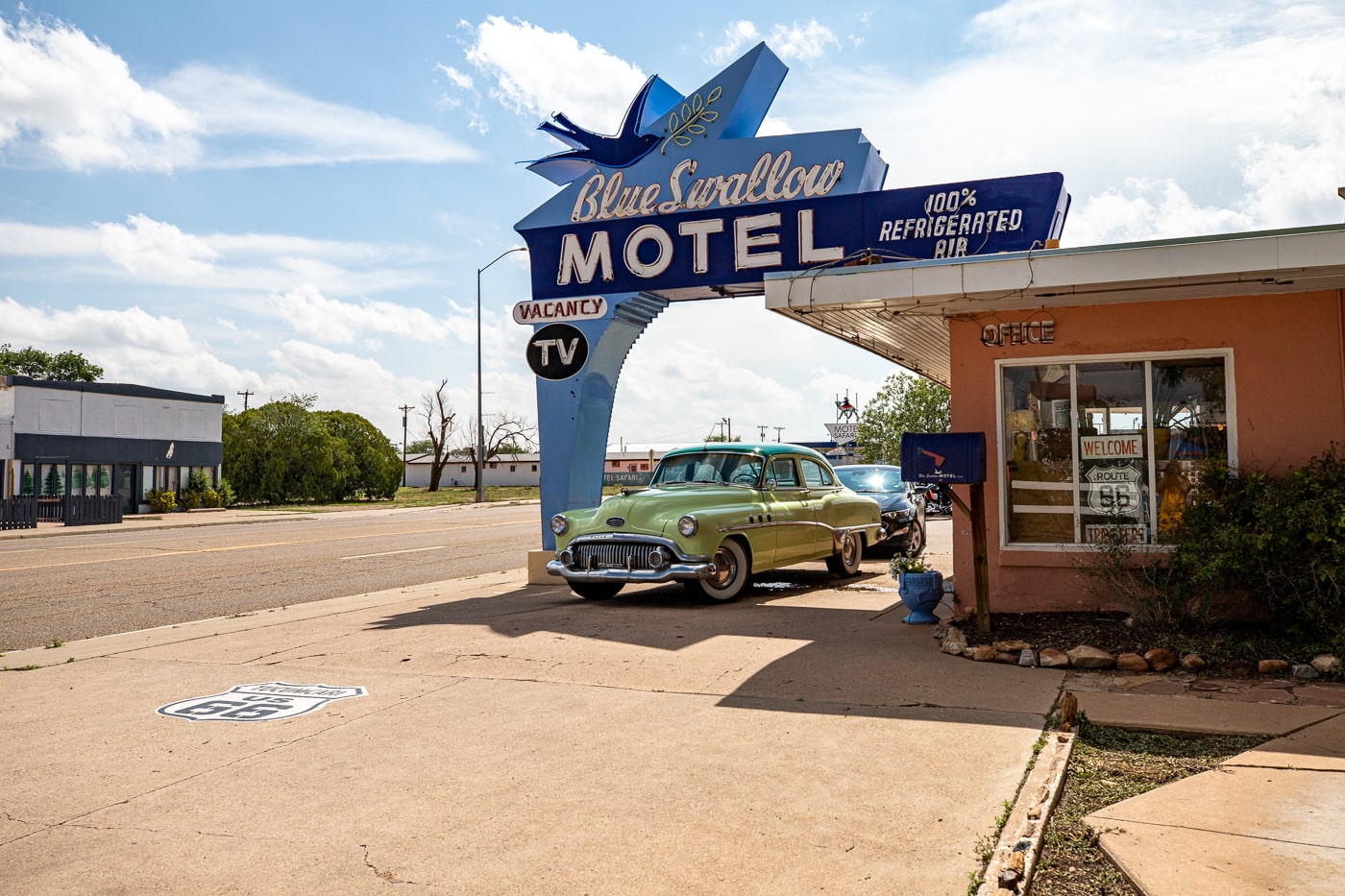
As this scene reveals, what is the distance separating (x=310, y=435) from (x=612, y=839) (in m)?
45.6

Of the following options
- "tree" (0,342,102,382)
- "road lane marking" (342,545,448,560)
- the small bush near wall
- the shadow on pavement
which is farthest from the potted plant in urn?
"tree" (0,342,102,382)

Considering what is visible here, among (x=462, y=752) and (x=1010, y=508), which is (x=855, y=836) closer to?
(x=462, y=752)

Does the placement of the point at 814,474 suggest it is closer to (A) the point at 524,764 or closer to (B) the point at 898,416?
(A) the point at 524,764

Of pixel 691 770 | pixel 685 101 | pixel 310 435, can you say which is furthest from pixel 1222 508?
pixel 310 435

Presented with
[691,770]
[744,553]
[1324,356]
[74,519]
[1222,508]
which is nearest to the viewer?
[691,770]

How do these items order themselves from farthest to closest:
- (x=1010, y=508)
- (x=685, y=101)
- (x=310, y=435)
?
(x=310, y=435) < (x=685, y=101) < (x=1010, y=508)

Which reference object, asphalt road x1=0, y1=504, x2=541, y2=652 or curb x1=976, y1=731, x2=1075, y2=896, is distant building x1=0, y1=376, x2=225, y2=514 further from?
curb x1=976, y1=731, x2=1075, y2=896

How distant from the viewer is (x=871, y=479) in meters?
17.0

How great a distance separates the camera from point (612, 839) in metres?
4.07

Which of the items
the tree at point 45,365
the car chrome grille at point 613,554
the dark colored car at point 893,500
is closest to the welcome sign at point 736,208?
the car chrome grille at point 613,554

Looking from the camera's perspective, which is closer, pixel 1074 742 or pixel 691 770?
pixel 691 770

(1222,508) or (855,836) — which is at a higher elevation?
(1222,508)

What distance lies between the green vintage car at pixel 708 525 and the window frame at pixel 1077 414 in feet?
9.64

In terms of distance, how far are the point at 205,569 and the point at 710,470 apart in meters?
8.91
